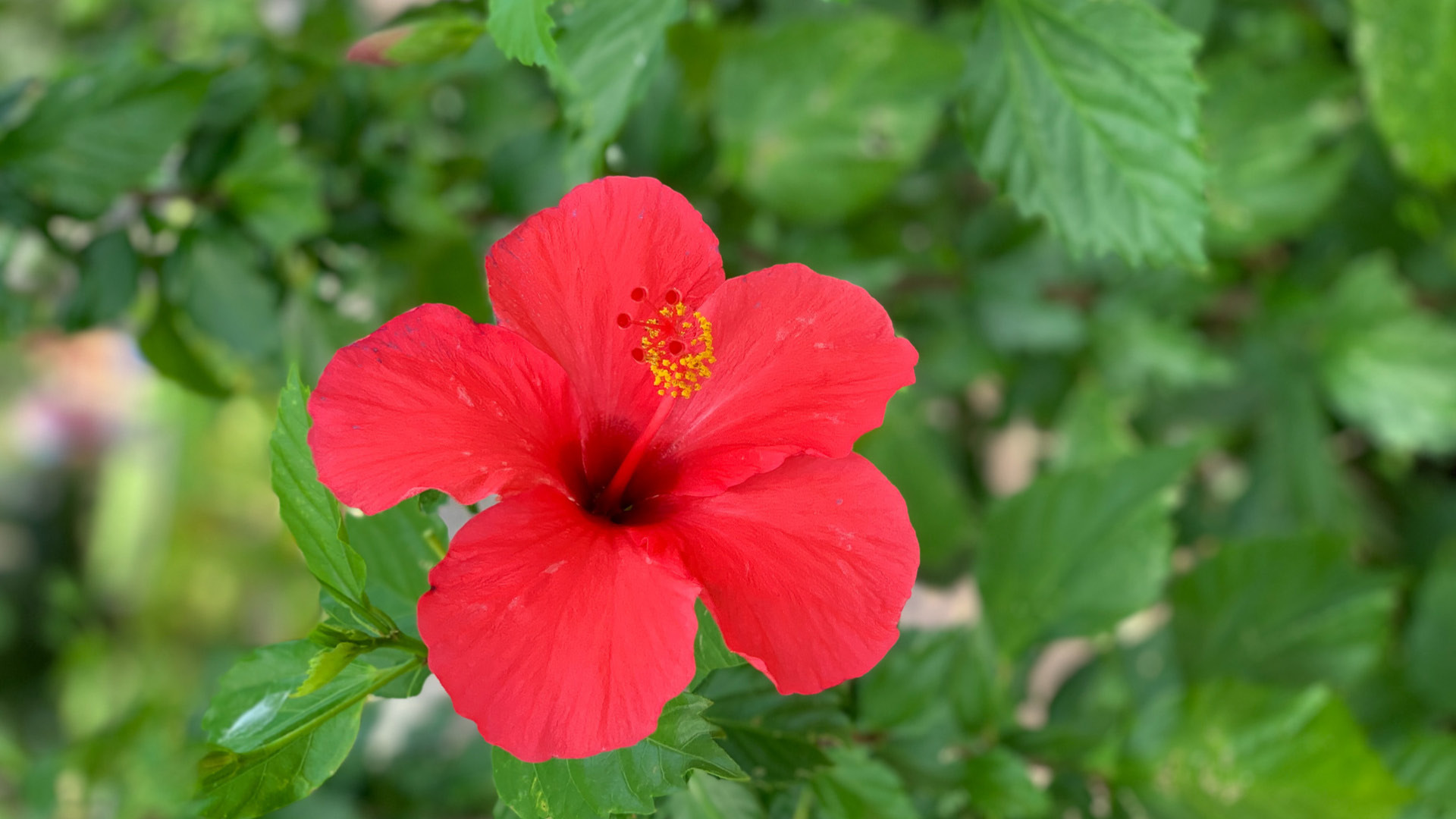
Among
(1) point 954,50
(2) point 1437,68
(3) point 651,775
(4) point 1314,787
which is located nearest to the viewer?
(3) point 651,775

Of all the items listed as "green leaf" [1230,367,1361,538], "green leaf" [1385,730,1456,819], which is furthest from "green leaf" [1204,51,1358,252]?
"green leaf" [1385,730,1456,819]

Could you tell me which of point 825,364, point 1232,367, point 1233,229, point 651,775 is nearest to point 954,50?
point 1233,229

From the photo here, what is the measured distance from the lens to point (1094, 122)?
1.83ft

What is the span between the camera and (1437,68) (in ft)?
2.75

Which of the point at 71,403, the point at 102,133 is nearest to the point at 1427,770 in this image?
the point at 102,133

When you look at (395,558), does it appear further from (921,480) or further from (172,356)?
(921,480)

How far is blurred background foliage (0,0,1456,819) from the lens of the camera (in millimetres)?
562

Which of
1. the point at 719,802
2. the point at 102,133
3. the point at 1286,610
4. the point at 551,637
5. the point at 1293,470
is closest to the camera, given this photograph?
the point at 551,637

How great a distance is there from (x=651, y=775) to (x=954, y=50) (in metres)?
0.83

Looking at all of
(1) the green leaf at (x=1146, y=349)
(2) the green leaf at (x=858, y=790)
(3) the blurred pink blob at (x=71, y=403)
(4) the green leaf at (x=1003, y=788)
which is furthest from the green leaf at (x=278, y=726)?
(3) the blurred pink blob at (x=71, y=403)

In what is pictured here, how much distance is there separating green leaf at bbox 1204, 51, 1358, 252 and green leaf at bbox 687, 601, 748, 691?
931 mm

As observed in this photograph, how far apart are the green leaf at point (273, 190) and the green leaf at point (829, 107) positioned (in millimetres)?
418

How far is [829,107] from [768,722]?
704 millimetres

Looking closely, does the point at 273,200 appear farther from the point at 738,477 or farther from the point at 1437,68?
the point at 1437,68
